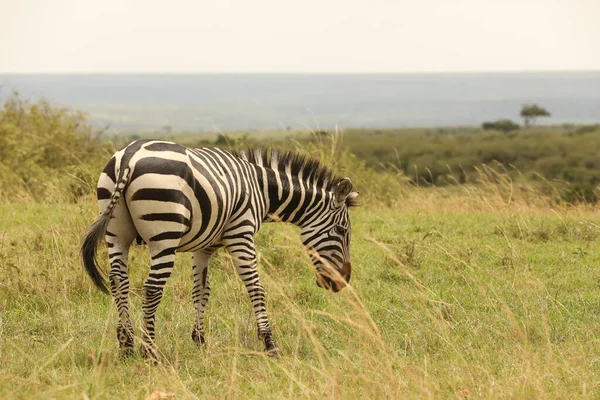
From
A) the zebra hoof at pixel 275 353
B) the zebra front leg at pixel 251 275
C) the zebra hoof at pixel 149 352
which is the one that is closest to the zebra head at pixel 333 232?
the zebra front leg at pixel 251 275

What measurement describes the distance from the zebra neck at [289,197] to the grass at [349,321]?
2.08 feet

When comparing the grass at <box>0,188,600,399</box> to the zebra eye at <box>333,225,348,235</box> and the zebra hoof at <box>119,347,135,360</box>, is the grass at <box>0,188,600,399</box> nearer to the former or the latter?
the zebra hoof at <box>119,347,135,360</box>

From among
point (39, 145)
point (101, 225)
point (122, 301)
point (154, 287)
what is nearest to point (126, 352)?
point (122, 301)

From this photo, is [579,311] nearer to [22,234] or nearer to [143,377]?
[143,377]

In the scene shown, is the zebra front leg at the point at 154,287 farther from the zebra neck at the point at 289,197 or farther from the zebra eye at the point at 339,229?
the zebra eye at the point at 339,229

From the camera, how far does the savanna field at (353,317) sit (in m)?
5.43

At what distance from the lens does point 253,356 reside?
6645 mm

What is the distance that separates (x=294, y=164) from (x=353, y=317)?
1.51 meters

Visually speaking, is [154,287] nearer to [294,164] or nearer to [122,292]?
[122,292]

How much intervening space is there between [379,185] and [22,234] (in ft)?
29.7

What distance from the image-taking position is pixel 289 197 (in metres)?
7.28

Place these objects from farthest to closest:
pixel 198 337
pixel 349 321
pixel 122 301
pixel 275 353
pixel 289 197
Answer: pixel 289 197 → pixel 198 337 → pixel 275 353 → pixel 122 301 → pixel 349 321

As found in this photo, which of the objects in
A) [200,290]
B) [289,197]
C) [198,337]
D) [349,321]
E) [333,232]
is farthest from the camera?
[333,232]

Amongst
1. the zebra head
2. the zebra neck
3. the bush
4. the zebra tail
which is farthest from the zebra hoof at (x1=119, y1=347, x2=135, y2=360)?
the bush
